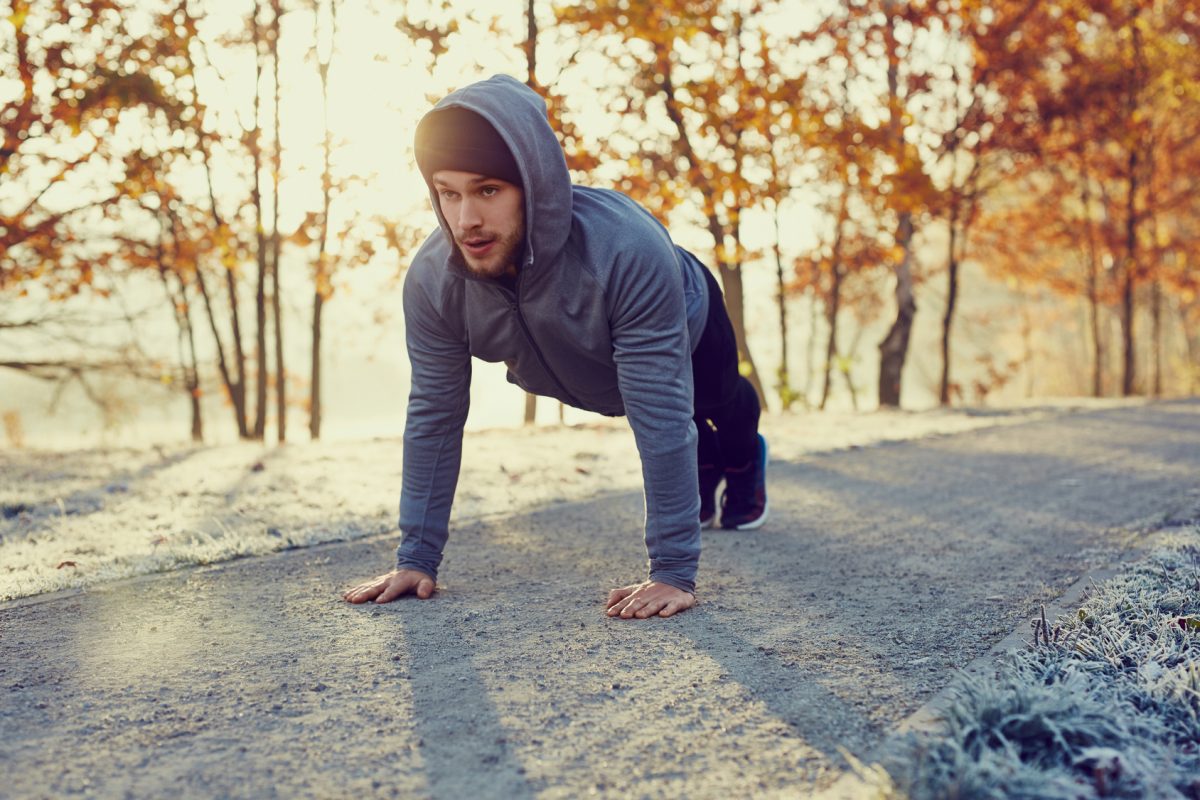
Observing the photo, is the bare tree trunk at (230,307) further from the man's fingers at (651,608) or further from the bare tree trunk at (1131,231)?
the bare tree trunk at (1131,231)

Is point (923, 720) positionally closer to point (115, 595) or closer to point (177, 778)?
point (177, 778)

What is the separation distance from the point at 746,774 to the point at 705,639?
32.2 inches

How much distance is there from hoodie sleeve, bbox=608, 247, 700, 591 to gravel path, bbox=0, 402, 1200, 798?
0.73ft

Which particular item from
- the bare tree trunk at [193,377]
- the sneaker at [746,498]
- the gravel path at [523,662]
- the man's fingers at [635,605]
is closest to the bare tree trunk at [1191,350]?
the bare tree trunk at [193,377]

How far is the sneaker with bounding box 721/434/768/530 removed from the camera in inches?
158

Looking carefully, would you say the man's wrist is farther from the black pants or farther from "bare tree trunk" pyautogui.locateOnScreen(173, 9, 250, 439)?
"bare tree trunk" pyautogui.locateOnScreen(173, 9, 250, 439)

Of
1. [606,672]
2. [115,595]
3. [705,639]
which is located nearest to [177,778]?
[606,672]

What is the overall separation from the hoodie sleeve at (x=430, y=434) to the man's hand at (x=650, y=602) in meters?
0.62

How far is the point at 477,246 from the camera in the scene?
261 cm

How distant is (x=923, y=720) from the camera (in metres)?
1.82

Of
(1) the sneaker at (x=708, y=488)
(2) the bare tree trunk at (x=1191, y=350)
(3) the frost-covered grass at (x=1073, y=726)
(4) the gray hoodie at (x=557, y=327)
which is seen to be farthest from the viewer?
(2) the bare tree trunk at (x=1191, y=350)

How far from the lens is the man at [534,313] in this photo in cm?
257

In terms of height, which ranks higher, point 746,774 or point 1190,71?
point 1190,71

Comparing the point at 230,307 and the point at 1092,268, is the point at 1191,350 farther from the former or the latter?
the point at 230,307
